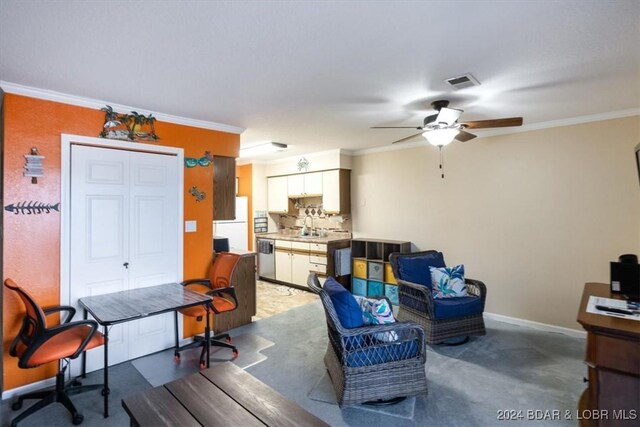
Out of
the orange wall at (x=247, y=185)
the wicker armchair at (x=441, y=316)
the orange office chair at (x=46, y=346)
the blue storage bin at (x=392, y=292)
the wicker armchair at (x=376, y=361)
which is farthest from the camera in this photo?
the orange wall at (x=247, y=185)

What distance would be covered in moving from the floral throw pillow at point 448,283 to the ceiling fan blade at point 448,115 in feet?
5.57

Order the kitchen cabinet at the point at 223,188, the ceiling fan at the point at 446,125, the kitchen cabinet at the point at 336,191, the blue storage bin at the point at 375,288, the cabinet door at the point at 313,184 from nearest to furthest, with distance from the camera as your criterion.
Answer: the ceiling fan at the point at 446,125
the kitchen cabinet at the point at 223,188
the blue storage bin at the point at 375,288
the kitchen cabinet at the point at 336,191
the cabinet door at the point at 313,184

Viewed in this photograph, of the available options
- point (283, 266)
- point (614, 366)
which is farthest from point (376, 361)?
point (283, 266)

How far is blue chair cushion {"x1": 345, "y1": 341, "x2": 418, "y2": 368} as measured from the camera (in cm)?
237

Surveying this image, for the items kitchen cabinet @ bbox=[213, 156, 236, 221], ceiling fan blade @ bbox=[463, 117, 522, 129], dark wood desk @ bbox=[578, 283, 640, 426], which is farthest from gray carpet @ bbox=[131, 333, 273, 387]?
ceiling fan blade @ bbox=[463, 117, 522, 129]

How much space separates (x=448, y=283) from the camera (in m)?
3.68

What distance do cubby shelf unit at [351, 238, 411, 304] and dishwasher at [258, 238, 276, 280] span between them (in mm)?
1646

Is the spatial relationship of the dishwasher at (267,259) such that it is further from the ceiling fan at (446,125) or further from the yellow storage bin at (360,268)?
the ceiling fan at (446,125)

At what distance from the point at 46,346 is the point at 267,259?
166 inches

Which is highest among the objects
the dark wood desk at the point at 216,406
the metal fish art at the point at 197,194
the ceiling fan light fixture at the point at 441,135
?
the ceiling fan light fixture at the point at 441,135

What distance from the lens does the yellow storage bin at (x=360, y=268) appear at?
5.46 metres

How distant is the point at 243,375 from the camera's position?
1.89 meters

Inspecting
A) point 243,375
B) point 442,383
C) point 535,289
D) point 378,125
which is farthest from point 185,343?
point 535,289

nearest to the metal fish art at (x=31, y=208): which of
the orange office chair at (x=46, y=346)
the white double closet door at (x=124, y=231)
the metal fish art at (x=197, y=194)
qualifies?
the white double closet door at (x=124, y=231)
